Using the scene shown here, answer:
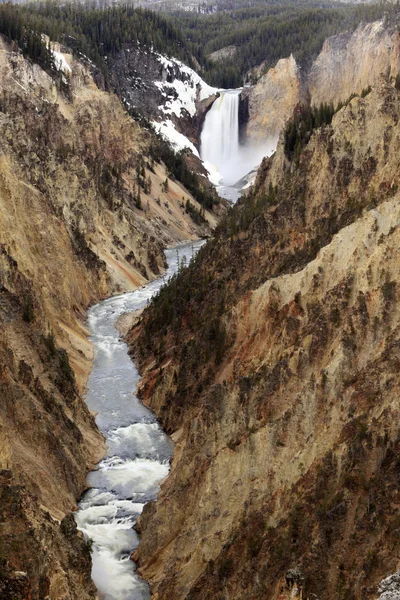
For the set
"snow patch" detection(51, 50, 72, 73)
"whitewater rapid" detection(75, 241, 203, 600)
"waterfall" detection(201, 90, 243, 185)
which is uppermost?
"snow patch" detection(51, 50, 72, 73)

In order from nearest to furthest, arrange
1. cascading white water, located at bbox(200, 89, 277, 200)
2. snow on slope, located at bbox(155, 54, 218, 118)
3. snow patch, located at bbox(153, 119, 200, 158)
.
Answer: snow patch, located at bbox(153, 119, 200, 158), cascading white water, located at bbox(200, 89, 277, 200), snow on slope, located at bbox(155, 54, 218, 118)

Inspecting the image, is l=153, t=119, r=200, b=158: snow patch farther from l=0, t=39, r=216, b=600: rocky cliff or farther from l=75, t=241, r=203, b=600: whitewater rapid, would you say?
l=75, t=241, r=203, b=600: whitewater rapid

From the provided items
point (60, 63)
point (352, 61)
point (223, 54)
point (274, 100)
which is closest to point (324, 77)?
point (274, 100)

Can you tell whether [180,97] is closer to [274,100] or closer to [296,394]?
[274,100]

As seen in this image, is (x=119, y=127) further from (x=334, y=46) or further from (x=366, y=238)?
(x=366, y=238)

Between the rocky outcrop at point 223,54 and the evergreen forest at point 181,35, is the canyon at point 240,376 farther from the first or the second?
the rocky outcrop at point 223,54

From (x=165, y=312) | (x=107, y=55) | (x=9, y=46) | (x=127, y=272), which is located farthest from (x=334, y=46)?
(x=165, y=312)

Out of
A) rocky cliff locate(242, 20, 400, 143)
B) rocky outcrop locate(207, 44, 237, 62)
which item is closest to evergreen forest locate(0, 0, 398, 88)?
rocky outcrop locate(207, 44, 237, 62)
